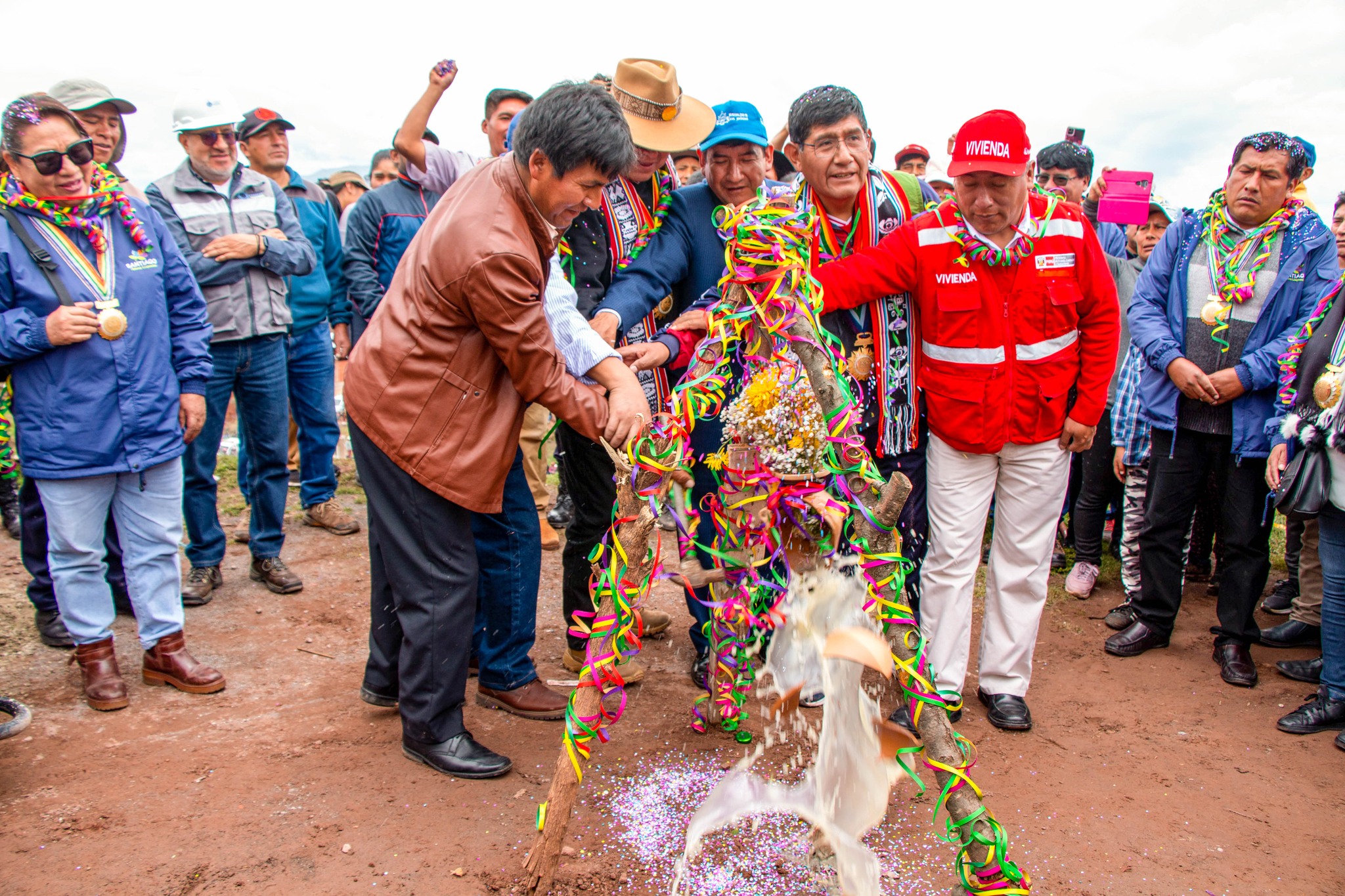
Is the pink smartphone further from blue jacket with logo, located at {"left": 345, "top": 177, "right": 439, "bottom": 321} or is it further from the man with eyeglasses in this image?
the man with eyeglasses

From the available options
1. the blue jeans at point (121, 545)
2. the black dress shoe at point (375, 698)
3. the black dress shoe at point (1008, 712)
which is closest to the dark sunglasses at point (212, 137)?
the blue jeans at point (121, 545)

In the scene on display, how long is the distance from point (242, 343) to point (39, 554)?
132 centimetres

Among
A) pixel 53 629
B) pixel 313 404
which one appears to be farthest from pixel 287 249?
pixel 53 629

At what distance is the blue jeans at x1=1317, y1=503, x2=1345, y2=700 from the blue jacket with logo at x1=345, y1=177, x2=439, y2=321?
478cm

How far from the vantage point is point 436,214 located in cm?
270

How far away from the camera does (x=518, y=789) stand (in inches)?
116

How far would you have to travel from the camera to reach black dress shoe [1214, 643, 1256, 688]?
386cm

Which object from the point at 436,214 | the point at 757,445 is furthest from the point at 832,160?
the point at 436,214

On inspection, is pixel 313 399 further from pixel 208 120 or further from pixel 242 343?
pixel 208 120

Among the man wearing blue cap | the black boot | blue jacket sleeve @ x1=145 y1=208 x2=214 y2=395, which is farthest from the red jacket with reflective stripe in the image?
the black boot

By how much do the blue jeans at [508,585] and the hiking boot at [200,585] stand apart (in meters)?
1.83

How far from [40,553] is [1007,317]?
4196 millimetres

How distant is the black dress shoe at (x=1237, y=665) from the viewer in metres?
3.86

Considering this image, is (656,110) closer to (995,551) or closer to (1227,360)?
(995,551)
